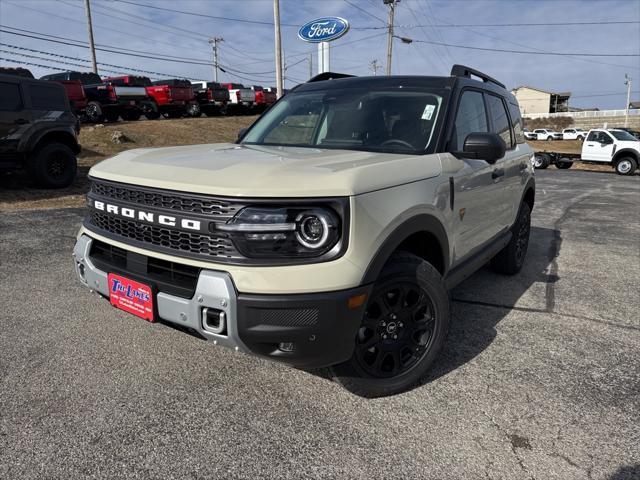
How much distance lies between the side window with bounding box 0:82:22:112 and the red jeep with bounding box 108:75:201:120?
12.9 m

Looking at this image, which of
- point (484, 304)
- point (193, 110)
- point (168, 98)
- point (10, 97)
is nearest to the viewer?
point (484, 304)

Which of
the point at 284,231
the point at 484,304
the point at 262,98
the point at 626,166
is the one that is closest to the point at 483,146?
the point at 284,231

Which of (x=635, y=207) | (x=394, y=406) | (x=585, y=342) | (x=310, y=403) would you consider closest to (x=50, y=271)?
(x=310, y=403)

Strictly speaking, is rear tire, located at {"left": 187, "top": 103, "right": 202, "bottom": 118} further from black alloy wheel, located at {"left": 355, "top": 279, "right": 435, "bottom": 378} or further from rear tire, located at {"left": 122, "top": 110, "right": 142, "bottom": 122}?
black alloy wheel, located at {"left": 355, "top": 279, "right": 435, "bottom": 378}

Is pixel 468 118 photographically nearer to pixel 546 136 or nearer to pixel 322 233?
pixel 322 233

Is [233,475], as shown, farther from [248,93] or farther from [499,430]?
[248,93]

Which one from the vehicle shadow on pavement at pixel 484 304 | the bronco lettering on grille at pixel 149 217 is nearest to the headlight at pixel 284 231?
the bronco lettering on grille at pixel 149 217

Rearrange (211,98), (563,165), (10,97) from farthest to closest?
(211,98) < (563,165) < (10,97)

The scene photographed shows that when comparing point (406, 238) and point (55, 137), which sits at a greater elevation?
point (55, 137)

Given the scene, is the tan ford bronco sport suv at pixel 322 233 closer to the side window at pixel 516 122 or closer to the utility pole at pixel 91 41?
the side window at pixel 516 122

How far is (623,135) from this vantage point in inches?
748

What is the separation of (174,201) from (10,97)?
310 inches

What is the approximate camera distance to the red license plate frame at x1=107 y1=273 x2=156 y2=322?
2.34m

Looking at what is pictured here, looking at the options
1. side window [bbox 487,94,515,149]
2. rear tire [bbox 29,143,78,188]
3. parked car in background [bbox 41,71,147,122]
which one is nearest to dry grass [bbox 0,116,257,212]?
rear tire [bbox 29,143,78,188]
